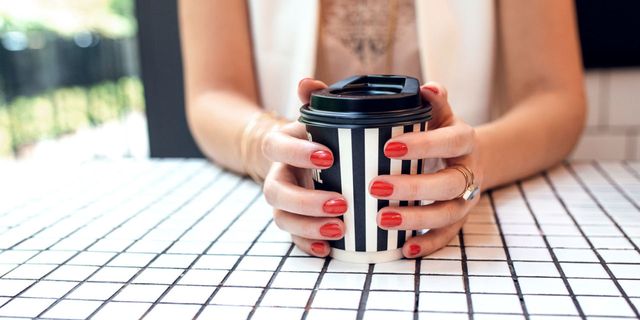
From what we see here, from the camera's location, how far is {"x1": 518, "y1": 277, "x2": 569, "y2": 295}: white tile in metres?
0.55

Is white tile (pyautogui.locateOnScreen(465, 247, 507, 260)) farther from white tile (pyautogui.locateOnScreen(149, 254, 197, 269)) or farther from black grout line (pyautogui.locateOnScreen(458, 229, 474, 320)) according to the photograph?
white tile (pyautogui.locateOnScreen(149, 254, 197, 269))

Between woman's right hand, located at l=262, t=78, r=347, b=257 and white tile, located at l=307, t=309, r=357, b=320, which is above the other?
woman's right hand, located at l=262, t=78, r=347, b=257

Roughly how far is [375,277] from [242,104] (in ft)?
1.92

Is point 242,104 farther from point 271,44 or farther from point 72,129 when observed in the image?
point 72,129

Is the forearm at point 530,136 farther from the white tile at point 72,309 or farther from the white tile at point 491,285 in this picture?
the white tile at point 72,309

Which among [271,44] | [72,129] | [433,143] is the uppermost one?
[271,44]

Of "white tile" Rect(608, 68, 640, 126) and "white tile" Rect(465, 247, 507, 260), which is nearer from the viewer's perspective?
"white tile" Rect(465, 247, 507, 260)

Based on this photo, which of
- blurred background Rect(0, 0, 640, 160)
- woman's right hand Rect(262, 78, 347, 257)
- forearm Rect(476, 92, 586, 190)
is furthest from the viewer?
blurred background Rect(0, 0, 640, 160)

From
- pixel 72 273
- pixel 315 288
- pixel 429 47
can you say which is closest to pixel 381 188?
pixel 315 288

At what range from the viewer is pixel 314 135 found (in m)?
0.61

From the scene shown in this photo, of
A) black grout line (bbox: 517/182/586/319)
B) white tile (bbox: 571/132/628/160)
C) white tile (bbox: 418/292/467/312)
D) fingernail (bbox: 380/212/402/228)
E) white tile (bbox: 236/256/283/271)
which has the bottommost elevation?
white tile (bbox: 571/132/628/160)

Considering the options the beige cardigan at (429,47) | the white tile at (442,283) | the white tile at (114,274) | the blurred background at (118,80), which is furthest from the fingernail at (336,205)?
the blurred background at (118,80)

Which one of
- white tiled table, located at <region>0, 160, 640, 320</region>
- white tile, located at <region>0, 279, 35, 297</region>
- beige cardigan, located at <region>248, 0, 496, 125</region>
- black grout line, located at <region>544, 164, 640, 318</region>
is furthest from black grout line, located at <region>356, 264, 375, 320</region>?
beige cardigan, located at <region>248, 0, 496, 125</region>

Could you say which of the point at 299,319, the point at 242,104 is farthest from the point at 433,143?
the point at 242,104
